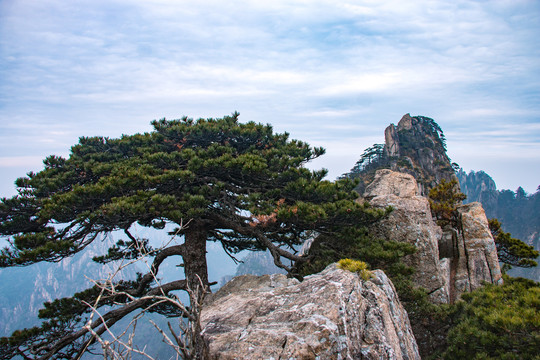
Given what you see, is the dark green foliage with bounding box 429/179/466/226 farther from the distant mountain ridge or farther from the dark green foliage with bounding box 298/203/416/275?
the distant mountain ridge

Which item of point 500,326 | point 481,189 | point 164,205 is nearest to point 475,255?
point 500,326

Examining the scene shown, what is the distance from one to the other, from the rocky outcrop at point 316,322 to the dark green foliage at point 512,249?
17.5m

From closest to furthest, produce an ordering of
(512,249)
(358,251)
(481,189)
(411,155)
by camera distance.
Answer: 1. (358,251)
2. (512,249)
3. (411,155)
4. (481,189)

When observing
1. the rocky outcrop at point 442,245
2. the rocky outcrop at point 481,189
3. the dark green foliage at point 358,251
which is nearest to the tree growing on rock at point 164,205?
the dark green foliage at point 358,251

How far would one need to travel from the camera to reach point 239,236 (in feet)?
41.0

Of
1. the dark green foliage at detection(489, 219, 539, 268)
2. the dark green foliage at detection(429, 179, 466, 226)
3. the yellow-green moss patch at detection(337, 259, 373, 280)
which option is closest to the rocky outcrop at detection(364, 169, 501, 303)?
the dark green foliage at detection(429, 179, 466, 226)

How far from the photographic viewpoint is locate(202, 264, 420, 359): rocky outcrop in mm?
3789

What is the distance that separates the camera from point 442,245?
45.8ft

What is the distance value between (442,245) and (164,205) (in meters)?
12.1

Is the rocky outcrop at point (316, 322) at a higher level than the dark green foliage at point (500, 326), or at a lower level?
higher

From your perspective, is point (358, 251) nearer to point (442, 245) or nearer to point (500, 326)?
point (500, 326)

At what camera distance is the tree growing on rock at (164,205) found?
8188 mm

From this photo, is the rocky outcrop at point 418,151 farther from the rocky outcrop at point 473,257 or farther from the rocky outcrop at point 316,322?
the rocky outcrop at point 316,322

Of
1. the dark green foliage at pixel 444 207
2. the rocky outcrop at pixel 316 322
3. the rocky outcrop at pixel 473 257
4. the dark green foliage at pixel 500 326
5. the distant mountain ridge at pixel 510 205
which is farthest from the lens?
the distant mountain ridge at pixel 510 205
